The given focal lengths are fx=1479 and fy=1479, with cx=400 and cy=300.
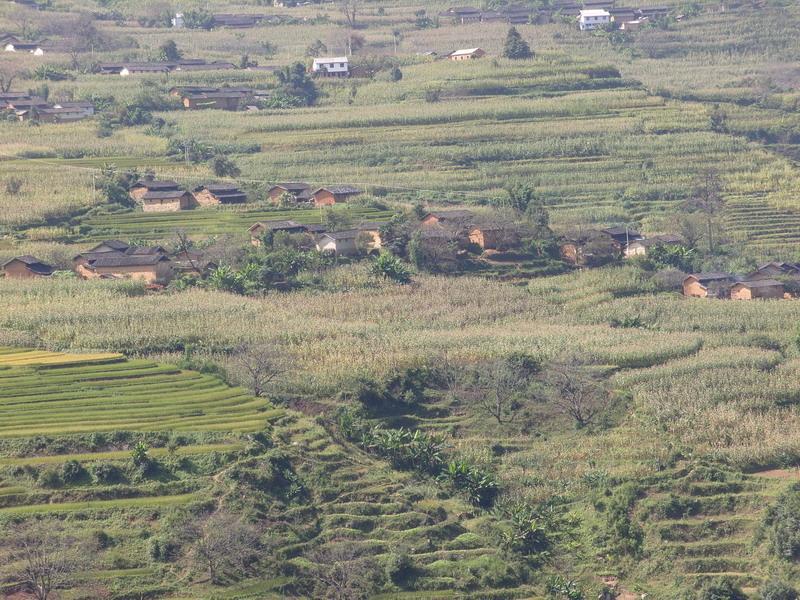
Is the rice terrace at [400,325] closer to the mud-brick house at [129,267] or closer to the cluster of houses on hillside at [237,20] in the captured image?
the mud-brick house at [129,267]

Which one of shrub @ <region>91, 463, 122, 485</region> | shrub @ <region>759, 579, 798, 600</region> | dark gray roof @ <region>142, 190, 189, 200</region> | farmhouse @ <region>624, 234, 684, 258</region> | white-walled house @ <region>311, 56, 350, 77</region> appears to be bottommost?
shrub @ <region>759, 579, 798, 600</region>

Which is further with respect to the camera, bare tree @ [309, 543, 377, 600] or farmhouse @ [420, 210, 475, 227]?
farmhouse @ [420, 210, 475, 227]

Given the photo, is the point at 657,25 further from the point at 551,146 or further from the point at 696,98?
the point at 551,146

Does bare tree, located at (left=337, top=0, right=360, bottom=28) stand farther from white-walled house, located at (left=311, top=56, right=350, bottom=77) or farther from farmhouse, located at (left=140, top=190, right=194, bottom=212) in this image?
farmhouse, located at (left=140, top=190, right=194, bottom=212)

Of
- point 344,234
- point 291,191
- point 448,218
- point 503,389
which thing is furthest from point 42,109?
point 503,389

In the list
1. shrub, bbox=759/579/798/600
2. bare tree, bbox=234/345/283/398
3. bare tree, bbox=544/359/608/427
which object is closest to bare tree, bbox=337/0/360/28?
bare tree, bbox=234/345/283/398

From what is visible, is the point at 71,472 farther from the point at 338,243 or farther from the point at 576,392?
the point at 338,243
